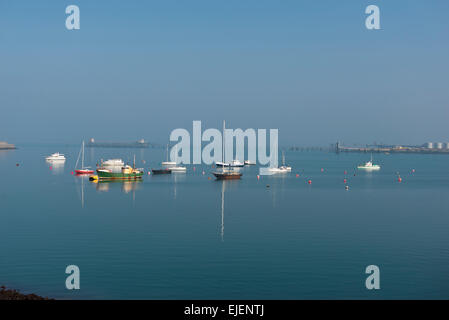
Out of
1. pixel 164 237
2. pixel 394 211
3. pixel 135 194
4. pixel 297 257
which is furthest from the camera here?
pixel 135 194

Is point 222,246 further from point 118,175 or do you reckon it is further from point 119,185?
point 118,175

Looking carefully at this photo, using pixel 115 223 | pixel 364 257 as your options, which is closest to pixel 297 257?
pixel 364 257

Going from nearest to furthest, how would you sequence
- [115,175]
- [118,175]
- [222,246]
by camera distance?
[222,246] < [115,175] < [118,175]

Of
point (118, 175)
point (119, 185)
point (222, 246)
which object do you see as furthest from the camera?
point (118, 175)

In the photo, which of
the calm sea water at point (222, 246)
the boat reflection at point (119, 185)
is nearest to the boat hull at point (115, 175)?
the boat reflection at point (119, 185)

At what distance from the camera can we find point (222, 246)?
48.5 m

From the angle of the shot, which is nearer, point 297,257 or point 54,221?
point 297,257

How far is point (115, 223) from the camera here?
203 ft

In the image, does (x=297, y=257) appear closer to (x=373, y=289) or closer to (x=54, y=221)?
(x=373, y=289)

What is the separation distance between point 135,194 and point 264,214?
34101 mm

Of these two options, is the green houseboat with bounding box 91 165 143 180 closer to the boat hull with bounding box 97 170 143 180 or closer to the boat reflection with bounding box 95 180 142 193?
the boat hull with bounding box 97 170 143 180

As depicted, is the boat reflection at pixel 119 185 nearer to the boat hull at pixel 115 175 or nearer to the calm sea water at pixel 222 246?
the boat hull at pixel 115 175

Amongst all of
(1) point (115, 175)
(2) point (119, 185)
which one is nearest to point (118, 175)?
(1) point (115, 175)

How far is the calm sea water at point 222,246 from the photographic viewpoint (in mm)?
34719
